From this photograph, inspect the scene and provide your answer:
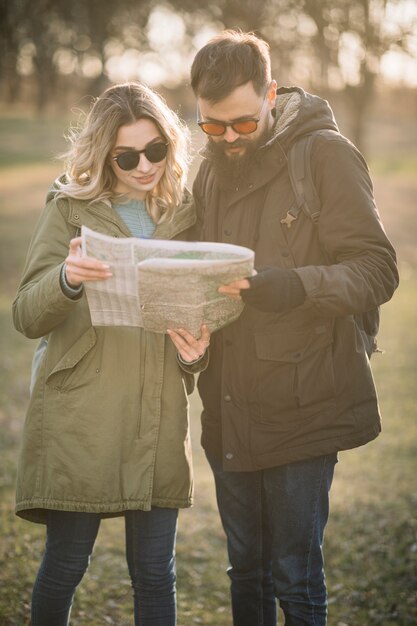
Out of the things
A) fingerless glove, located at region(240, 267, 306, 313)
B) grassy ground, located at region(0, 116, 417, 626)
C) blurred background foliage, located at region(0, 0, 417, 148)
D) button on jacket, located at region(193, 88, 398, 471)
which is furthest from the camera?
blurred background foliage, located at region(0, 0, 417, 148)

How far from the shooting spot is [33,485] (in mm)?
2871

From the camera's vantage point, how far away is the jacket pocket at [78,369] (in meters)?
2.80

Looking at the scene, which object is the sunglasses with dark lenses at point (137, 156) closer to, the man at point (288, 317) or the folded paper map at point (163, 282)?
the man at point (288, 317)

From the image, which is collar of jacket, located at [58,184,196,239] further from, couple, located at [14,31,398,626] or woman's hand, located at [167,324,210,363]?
woman's hand, located at [167,324,210,363]

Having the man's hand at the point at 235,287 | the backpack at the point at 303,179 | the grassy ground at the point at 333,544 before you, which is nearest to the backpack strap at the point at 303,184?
the backpack at the point at 303,179

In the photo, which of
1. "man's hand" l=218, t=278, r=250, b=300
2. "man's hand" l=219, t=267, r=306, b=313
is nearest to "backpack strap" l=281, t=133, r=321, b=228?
"man's hand" l=219, t=267, r=306, b=313

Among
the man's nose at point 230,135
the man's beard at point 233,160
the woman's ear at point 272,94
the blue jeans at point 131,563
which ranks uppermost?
the woman's ear at point 272,94

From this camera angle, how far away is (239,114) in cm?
269

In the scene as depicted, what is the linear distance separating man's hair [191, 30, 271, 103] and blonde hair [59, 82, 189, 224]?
8.6 inches

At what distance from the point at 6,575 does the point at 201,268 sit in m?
2.76

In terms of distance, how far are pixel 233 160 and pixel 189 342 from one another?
718 millimetres

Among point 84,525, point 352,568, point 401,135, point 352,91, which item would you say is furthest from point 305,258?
point 401,135

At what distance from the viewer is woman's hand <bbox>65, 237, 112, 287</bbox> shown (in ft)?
7.98

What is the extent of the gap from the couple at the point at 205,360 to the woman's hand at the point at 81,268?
0.44 feet
